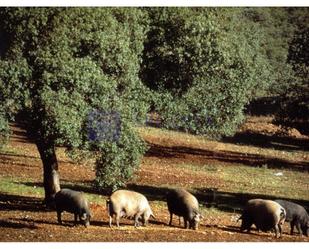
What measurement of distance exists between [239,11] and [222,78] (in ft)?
5.65

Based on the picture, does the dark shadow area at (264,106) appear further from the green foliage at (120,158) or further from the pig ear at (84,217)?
the pig ear at (84,217)

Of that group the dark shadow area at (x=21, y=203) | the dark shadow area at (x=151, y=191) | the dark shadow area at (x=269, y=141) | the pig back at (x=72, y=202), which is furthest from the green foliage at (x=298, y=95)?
the dark shadow area at (x=21, y=203)

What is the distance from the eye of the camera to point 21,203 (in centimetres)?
1420

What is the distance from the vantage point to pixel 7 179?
45.2 ft

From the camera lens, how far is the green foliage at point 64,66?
40.6ft

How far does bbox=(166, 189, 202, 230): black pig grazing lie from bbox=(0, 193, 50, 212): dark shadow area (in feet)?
9.94

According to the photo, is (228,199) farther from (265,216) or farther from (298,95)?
(298,95)

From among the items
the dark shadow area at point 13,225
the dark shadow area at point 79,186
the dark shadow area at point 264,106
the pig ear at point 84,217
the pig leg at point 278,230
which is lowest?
the pig leg at point 278,230

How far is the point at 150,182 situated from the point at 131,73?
117 inches

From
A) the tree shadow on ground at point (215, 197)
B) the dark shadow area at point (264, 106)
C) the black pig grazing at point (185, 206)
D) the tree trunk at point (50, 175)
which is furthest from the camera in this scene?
the dark shadow area at point (264, 106)

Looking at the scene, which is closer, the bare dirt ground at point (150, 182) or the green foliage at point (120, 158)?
Answer: the bare dirt ground at point (150, 182)

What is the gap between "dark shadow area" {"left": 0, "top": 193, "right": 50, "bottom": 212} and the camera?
1385 cm

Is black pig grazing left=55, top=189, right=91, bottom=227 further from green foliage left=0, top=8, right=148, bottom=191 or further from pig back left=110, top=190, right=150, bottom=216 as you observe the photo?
green foliage left=0, top=8, right=148, bottom=191

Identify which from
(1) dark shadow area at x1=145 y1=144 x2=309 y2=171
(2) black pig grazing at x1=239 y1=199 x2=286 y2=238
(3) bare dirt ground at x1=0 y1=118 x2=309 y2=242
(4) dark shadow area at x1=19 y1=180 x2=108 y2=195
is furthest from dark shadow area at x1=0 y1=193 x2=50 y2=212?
(2) black pig grazing at x1=239 y1=199 x2=286 y2=238
